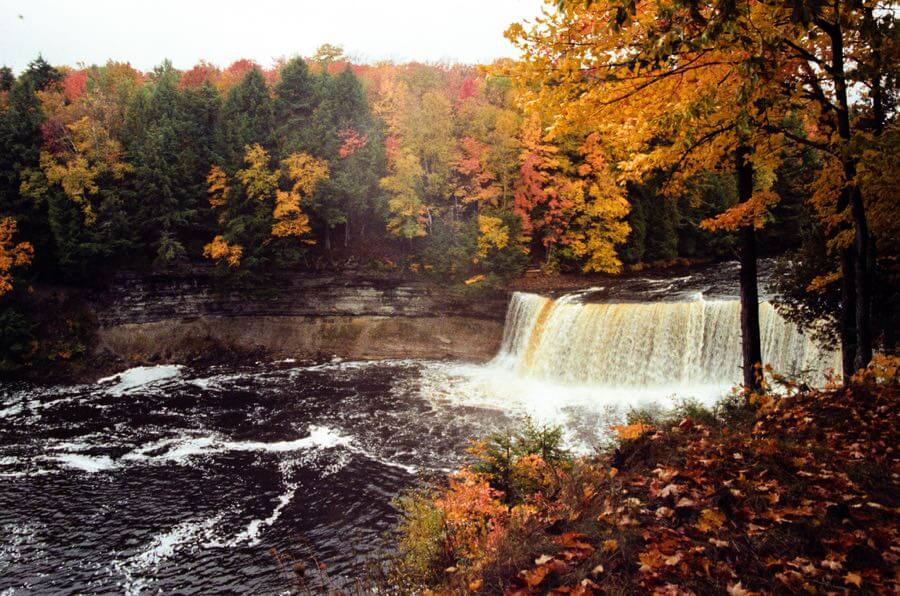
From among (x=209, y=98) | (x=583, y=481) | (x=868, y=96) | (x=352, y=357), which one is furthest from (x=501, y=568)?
(x=209, y=98)

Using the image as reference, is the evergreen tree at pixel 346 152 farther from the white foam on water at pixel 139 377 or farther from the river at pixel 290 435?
the white foam on water at pixel 139 377

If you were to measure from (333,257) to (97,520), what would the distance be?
18.3 metres

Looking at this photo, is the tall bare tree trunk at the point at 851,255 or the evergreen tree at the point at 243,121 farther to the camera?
the evergreen tree at the point at 243,121

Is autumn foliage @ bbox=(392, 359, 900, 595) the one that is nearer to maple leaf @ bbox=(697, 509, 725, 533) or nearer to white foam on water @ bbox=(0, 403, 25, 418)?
maple leaf @ bbox=(697, 509, 725, 533)

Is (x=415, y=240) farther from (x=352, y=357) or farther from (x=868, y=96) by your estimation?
(x=868, y=96)

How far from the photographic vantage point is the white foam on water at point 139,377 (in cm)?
2061

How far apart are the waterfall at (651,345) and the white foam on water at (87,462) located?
14.7 metres

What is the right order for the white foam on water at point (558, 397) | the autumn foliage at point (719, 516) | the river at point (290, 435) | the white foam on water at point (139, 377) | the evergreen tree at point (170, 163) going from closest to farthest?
1. the autumn foliage at point (719, 516)
2. the river at point (290, 435)
3. the white foam on water at point (558, 397)
4. the white foam on water at point (139, 377)
5. the evergreen tree at point (170, 163)

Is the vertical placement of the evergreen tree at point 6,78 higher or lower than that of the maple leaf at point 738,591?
higher

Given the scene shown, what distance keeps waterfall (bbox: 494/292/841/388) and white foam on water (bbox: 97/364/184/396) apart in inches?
636

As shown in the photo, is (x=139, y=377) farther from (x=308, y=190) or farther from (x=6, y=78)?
(x=6, y=78)

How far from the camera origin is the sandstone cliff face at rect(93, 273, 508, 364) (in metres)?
24.1

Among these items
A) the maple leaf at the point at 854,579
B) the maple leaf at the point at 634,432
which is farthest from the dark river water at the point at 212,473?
the maple leaf at the point at 854,579

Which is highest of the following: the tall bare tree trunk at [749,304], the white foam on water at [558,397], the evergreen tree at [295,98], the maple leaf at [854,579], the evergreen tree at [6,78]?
the evergreen tree at [6,78]
